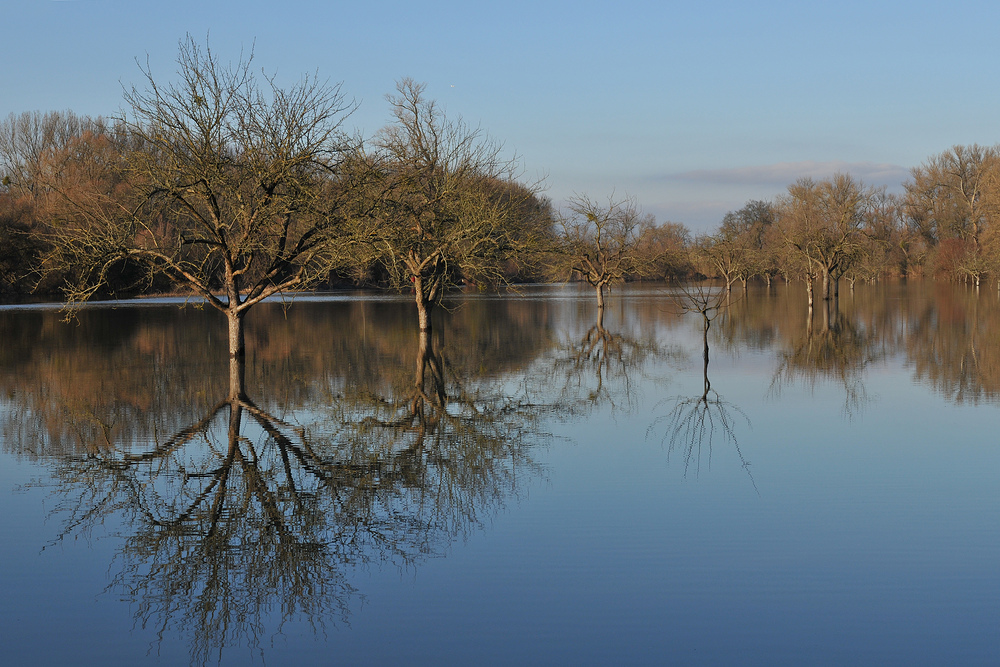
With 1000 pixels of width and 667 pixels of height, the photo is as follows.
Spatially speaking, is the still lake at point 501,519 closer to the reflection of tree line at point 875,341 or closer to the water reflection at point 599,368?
the water reflection at point 599,368

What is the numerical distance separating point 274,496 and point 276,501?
0.58 feet

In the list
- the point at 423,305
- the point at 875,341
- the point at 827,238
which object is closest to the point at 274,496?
the point at 423,305

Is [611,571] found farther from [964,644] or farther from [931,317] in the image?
[931,317]

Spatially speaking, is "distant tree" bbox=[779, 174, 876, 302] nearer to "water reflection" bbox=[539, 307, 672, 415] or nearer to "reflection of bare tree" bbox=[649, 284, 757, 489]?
"water reflection" bbox=[539, 307, 672, 415]

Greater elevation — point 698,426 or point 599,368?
point 599,368

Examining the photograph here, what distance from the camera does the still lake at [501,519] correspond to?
4.84 m

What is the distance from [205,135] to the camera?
16.8 m

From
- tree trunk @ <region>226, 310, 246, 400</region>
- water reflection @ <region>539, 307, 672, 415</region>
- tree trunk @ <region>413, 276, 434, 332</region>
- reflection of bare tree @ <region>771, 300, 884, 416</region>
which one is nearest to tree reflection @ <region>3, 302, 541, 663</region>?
water reflection @ <region>539, 307, 672, 415</region>

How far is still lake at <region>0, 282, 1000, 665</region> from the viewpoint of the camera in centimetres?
484

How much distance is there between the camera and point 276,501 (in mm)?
7445

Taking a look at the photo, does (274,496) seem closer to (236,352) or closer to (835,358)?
(236,352)

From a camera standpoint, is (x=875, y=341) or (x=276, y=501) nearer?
(x=276, y=501)

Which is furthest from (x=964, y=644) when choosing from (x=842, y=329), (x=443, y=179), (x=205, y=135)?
(x=842, y=329)

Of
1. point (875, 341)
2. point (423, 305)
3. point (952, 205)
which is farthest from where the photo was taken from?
point (952, 205)
